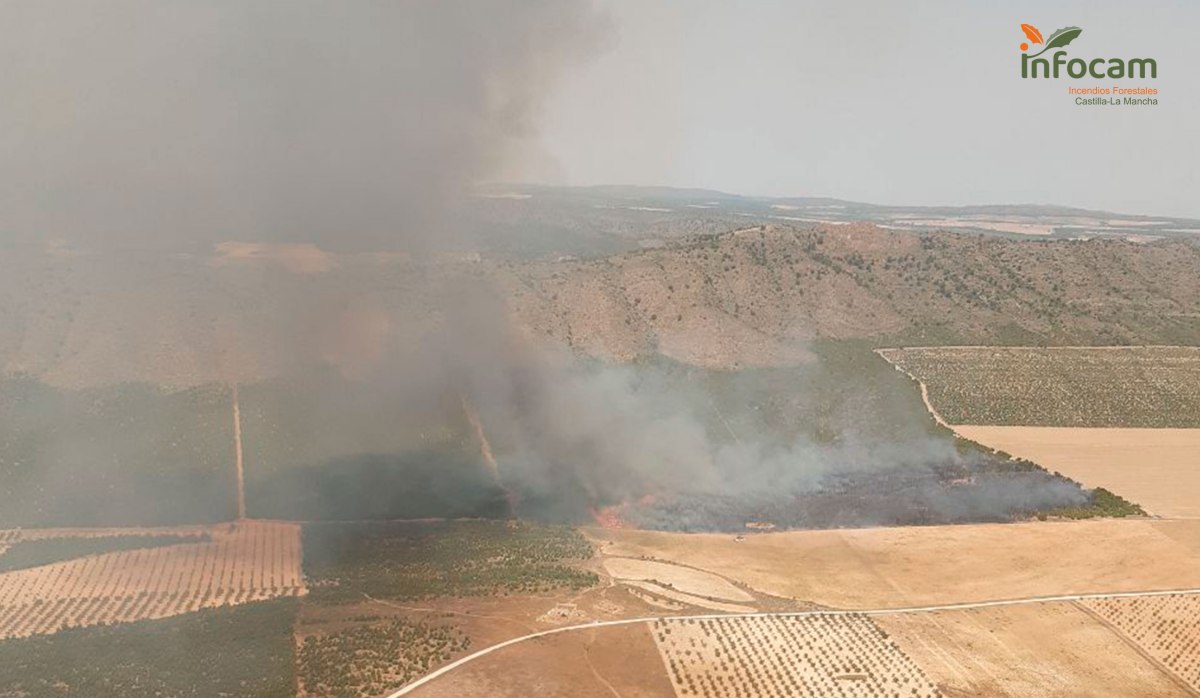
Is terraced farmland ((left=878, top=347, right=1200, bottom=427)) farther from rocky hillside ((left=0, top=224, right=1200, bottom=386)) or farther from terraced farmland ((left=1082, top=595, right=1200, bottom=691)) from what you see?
terraced farmland ((left=1082, top=595, right=1200, bottom=691))

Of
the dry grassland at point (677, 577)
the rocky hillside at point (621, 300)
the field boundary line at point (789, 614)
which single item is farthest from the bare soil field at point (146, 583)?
the rocky hillside at point (621, 300)

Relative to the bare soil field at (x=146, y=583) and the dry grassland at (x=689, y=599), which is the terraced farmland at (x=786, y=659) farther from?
the bare soil field at (x=146, y=583)

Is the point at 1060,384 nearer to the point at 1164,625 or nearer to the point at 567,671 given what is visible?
the point at 1164,625

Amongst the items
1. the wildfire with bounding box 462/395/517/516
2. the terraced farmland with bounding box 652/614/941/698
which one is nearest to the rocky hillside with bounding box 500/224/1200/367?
the wildfire with bounding box 462/395/517/516

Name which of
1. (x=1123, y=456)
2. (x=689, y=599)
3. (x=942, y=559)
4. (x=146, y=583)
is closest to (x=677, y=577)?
(x=689, y=599)

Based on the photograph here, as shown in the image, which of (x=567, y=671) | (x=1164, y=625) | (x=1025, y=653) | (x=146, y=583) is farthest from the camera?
(x=1164, y=625)
